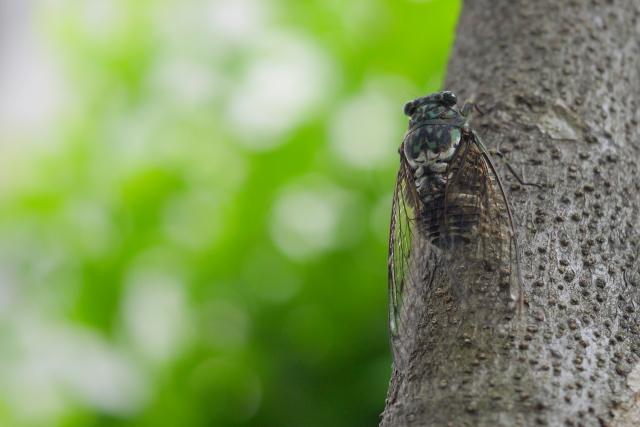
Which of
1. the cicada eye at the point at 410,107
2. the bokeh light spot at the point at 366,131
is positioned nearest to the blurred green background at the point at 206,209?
the bokeh light spot at the point at 366,131

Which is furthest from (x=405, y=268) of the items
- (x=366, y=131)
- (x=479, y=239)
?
(x=366, y=131)

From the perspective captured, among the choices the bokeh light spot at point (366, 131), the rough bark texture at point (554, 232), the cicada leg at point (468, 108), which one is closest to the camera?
the rough bark texture at point (554, 232)

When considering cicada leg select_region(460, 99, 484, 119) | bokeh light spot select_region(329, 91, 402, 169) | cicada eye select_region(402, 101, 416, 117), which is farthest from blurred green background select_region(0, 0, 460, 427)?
cicada leg select_region(460, 99, 484, 119)

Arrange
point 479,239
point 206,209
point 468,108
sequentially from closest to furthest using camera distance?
point 479,239
point 468,108
point 206,209

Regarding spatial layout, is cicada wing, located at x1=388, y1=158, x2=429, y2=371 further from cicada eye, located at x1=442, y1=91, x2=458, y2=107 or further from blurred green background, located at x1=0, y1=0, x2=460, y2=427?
blurred green background, located at x1=0, y1=0, x2=460, y2=427

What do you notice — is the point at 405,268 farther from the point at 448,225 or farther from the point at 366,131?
the point at 366,131

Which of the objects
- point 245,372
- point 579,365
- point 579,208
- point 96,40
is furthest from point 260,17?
point 579,365

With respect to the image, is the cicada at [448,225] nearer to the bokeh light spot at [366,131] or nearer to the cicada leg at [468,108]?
the cicada leg at [468,108]

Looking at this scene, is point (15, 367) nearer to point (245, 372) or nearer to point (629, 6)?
point (245, 372)
